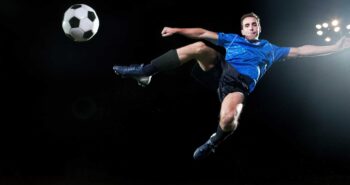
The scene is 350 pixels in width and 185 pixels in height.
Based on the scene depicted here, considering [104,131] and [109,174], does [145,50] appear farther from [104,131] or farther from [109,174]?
[109,174]

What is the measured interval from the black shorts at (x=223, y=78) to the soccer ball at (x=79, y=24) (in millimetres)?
1412

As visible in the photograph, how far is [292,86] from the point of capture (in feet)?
35.2

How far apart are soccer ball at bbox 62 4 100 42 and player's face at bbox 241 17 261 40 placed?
1.82m

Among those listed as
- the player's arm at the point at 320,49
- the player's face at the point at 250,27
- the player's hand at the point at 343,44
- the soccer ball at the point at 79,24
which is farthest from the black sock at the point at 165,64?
the player's hand at the point at 343,44

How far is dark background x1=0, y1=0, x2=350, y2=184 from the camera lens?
1030cm

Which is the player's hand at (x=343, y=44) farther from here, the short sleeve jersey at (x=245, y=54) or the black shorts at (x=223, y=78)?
the black shorts at (x=223, y=78)

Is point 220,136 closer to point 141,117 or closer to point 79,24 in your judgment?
point 79,24

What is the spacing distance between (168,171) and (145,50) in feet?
11.1

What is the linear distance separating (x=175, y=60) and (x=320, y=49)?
1.53m

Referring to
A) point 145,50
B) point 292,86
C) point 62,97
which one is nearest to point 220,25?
point 145,50

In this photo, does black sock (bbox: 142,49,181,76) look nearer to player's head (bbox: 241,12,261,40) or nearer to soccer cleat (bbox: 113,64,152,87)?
soccer cleat (bbox: 113,64,152,87)

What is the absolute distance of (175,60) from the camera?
385 cm

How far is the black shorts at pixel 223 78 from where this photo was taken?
159 inches

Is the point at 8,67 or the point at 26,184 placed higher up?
the point at 8,67
